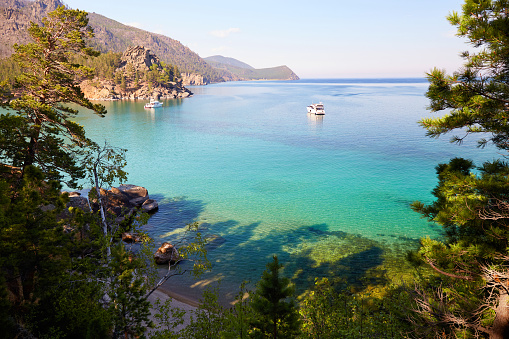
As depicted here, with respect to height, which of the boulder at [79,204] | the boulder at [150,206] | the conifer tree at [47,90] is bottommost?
the boulder at [150,206]

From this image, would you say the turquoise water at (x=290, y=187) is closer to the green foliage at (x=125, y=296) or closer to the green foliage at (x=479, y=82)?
the green foliage at (x=125, y=296)

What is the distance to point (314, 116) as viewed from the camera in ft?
350

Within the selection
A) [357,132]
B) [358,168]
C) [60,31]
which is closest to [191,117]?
[357,132]

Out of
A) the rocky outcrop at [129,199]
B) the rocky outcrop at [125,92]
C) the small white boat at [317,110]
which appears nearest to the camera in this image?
the rocky outcrop at [129,199]

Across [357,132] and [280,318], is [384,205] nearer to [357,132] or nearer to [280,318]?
[280,318]

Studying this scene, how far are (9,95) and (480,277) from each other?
969 inches

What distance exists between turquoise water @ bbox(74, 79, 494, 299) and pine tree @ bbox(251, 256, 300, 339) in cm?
1088

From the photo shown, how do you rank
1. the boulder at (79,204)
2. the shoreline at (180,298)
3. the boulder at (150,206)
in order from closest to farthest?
the shoreline at (180,298), the boulder at (79,204), the boulder at (150,206)

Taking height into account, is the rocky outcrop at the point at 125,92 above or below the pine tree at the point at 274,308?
above

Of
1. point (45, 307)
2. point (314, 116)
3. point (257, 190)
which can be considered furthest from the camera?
point (314, 116)

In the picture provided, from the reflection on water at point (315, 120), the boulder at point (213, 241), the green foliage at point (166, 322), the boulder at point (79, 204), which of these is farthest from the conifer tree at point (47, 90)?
the reflection on water at point (315, 120)

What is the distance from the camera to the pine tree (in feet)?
37.3

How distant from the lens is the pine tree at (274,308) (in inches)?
447

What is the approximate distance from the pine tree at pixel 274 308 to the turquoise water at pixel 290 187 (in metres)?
10.9
